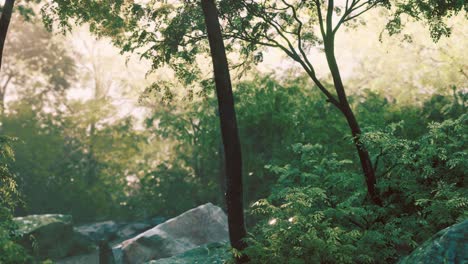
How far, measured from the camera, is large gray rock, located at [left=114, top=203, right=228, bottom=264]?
16.2m

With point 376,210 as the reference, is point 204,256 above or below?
below

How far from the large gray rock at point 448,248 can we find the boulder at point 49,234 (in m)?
17.1

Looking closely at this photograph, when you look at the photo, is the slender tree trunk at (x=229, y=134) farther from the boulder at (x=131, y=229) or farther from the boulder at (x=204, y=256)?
the boulder at (x=131, y=229)

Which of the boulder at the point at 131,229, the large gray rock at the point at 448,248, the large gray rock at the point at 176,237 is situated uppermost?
the boulder at the point at 131,229

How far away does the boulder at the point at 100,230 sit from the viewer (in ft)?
83.6

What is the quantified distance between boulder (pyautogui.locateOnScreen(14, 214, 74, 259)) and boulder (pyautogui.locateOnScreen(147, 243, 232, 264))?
9019 mm

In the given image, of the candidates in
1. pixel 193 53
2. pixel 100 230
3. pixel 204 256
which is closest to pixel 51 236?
pixel 100 230

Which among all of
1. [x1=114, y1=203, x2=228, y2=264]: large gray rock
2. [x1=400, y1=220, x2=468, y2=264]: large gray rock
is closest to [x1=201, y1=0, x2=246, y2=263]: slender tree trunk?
[x1=400, y1=220, x2=468, y2=264]: large gray rock

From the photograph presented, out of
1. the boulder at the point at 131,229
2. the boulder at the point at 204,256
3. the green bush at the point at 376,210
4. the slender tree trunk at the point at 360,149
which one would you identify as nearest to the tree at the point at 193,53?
the green bush at the point at 376,210

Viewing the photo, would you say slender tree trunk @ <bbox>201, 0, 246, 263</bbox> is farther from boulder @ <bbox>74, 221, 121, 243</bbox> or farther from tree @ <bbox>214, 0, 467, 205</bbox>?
boulder @ <bbox>74, 221, 121, 243</bbox>

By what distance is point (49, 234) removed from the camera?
21188 mm

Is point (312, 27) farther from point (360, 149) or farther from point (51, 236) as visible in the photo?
point (51, 236)

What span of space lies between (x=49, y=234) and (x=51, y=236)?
0.15 metres

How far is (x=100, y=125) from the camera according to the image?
30.9m
